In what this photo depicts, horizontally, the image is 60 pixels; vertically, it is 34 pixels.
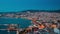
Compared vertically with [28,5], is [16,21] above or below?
below

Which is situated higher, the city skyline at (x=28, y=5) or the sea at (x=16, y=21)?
the city skyline at (x=28, y=5)

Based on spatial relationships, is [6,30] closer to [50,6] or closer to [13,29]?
[13,29]

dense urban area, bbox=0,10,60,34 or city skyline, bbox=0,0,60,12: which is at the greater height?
city skyline, bbox=0,0,60,12

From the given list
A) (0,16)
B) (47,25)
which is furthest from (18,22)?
(47,25)

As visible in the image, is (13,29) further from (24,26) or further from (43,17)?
(43,17)

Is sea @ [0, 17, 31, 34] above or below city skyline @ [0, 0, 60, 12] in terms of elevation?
below

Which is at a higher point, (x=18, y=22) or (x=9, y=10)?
(x=9, y=10)

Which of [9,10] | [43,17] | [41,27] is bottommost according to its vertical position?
[41,27]

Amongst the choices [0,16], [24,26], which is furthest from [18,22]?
[0,16]

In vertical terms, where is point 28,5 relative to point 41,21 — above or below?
above
